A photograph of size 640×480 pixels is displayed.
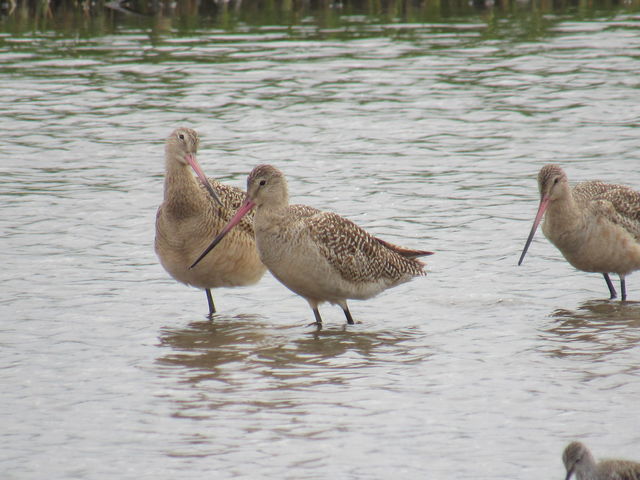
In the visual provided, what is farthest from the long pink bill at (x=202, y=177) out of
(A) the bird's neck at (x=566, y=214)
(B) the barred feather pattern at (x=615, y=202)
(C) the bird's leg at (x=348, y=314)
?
(B) the barred feather pattern at (x=615, y=202)

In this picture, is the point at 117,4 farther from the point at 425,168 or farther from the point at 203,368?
the point at 203,368

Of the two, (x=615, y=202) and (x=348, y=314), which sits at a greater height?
(x=615, y=202)

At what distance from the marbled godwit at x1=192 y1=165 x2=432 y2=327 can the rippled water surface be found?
0.24 m

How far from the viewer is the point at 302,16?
18.3 metres

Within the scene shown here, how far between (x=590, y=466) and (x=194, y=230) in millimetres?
3263

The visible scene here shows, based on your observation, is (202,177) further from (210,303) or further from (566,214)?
(566,214)

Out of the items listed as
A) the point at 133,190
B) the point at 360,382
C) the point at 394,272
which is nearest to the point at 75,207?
the point at 133,190

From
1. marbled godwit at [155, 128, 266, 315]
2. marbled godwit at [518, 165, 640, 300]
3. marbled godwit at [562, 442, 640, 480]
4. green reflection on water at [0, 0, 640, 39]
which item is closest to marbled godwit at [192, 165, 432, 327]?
marbled godwit at [155, 128, 266, 315]

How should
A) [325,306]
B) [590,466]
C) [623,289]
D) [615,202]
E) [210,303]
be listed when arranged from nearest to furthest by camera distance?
[590,466], [210,303], [623,289], [615,202], [325,306]

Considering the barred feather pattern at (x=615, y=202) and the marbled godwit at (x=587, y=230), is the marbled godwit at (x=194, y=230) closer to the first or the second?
the marbled godwit at (x=587, y=230)

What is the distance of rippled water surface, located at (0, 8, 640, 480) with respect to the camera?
4.95 m

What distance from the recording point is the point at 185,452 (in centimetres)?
482

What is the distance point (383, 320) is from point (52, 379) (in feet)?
6.64

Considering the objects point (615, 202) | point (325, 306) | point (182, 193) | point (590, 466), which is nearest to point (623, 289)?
point (615, 202)
